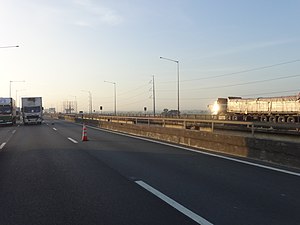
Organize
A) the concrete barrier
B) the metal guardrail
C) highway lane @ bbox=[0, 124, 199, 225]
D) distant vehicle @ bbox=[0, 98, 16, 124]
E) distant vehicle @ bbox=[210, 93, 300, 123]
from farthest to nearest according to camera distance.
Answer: distant vehicle @ bbox=[0, 98, 16, 124] < distant vehicle @ bbox=[210, 93, 300, 123] < the metal guardrail < the concrete barrier < highway lane @ bbox=[0, 124, 199, 225]

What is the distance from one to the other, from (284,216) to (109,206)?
294 centimetres

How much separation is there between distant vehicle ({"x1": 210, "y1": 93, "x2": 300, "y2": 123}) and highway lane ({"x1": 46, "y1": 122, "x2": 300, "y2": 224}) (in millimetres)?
30389

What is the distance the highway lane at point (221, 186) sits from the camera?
241 inches

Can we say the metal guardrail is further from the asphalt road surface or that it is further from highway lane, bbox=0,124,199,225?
highway lane, bbox=0,124,199,225

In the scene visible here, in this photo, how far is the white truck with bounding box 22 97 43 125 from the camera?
5109cm

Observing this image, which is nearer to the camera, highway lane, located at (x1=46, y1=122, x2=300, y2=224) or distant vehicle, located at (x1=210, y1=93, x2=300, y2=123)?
highway lane, located at (x1=46, y1=122, x2=300, y2=224)

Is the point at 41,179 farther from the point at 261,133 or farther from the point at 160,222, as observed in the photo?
the point at 261,133

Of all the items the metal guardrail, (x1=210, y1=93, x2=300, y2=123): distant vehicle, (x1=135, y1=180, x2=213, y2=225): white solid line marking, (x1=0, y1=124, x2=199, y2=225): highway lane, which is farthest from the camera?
(x1=210, y1=93, x2=300, y2=123): distant vehicle

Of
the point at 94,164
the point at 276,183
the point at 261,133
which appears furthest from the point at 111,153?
the point at 261,133

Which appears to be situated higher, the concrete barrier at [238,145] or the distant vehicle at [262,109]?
the distant vehicle at [262,109]

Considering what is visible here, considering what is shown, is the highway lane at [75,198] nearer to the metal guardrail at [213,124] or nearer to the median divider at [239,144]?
the median divider at [239,144]

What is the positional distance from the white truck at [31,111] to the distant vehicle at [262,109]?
2431 centimetres

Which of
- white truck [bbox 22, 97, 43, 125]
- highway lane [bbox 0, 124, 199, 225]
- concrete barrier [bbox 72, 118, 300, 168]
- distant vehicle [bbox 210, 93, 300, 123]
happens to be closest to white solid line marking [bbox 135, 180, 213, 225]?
highway lane [bbox 0, 124, 199, 225]

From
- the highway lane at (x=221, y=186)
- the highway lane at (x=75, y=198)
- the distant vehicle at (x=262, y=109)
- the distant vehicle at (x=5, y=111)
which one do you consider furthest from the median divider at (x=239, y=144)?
the distant vehicle at (x=5, y=111)
